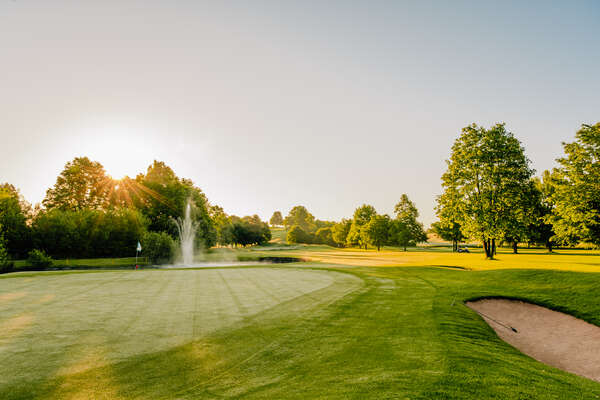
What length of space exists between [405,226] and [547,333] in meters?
68.3

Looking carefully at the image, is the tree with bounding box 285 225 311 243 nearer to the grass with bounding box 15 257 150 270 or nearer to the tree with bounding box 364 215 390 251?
the tree with bounding box 364 215 390 251

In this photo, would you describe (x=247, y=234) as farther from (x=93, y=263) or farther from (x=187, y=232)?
(x=93, y=263)

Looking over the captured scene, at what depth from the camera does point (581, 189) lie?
3039 cm

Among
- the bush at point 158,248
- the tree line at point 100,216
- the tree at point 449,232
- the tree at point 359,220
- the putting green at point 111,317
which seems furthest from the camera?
the tree at point 359,220

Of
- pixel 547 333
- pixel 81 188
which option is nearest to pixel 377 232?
pixel 547 333

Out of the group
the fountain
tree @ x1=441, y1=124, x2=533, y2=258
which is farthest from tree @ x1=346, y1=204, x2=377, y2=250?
tree @ x1=441, y1=124, x2=533, y2=258

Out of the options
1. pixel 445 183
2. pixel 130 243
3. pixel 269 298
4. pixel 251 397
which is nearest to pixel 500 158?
pixel 445 183

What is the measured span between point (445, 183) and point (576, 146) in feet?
45.2

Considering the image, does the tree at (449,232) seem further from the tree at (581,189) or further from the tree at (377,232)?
the tree at (581,189)

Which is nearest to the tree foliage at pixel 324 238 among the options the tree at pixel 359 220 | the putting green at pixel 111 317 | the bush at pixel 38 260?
the tree at pixel 359 220

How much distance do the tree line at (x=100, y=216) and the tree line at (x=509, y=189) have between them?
4291 cm

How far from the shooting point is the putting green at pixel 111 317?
6.70 m

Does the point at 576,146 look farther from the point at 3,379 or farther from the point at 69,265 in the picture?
the point at 69,265

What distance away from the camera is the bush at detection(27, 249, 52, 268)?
126ft
